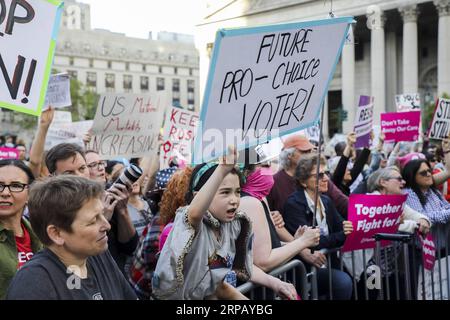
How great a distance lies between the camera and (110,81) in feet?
330

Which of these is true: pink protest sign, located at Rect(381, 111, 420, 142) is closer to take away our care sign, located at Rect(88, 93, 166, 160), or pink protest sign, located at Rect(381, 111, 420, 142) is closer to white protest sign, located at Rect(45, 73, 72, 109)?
take away our care sign, located at Rect(88, 93, 166, 160)

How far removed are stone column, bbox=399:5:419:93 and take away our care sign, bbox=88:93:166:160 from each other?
37.2 meters

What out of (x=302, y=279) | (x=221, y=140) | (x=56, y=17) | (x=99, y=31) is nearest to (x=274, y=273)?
(x=302, y=279)

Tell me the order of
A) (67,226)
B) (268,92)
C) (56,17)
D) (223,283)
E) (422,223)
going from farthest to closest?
(422,223) → (56,17) → (268,92) → (223,283) → (67,226)

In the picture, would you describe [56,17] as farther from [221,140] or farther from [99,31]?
[99,31]

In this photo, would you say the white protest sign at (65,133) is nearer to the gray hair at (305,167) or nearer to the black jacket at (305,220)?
the gray hair at (305,167)

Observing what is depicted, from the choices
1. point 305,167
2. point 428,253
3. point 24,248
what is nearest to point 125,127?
point 305,167

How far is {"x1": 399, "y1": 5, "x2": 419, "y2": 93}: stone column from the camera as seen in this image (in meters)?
40.8

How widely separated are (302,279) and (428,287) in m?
2.08

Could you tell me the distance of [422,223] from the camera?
218 inches

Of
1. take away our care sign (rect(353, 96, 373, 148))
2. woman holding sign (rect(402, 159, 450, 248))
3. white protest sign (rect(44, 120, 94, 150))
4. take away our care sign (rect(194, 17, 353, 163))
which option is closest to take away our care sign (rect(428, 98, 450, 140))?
take away our care sign (rect(353, 96, 373, 148))

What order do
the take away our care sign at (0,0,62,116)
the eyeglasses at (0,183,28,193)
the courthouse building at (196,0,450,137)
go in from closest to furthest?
1. the eyeglasses at (0,183,28,193)
2. the take away our care sign at (0,0,62,116)
3. the courthouse building at (196,0,450,137)

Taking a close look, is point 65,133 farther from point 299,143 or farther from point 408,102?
point 408,102

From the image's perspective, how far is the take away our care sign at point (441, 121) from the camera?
868 centimetres
